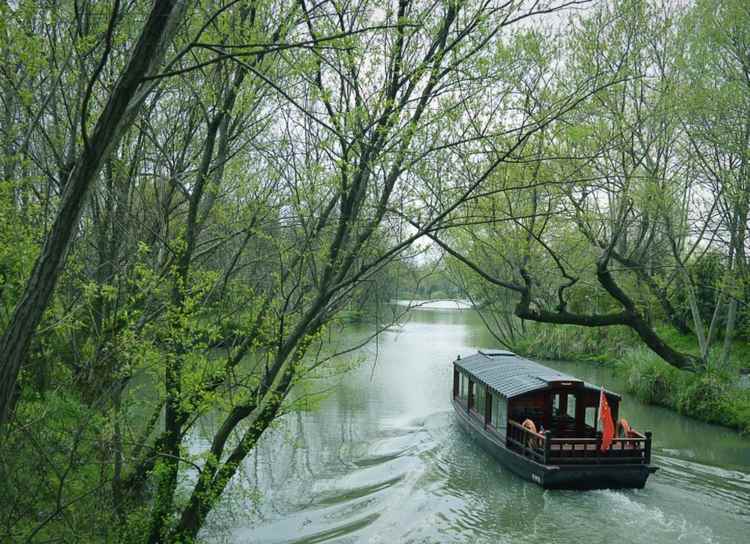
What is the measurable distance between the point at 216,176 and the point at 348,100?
6.53 feet

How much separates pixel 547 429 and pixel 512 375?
1.43 metres

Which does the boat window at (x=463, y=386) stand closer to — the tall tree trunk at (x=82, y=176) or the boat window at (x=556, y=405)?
the boat window at (x=556, y=405)

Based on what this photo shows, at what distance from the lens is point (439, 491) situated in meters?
11.1

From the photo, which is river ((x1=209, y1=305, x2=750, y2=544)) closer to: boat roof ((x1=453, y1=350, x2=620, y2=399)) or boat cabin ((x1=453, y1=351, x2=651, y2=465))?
boat cabin ((x1=453, y1=351, x2=651, y2=465))

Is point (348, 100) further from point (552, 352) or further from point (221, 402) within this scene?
point (552, 352)

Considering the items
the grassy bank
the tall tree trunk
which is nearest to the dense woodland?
the tall tree trunk

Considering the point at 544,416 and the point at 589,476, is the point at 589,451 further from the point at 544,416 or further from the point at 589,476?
the point at 544,416

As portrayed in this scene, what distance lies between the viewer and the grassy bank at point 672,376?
51.0 feet

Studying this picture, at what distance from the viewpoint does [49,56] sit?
236 inches

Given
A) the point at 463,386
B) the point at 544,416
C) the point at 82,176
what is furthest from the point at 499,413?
the point at 82,176

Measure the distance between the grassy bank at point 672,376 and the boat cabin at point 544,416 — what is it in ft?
12.3

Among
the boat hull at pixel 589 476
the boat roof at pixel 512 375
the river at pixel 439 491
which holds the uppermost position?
the boat roof at pixel 512 375

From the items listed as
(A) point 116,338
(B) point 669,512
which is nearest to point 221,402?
(A) point 116,338

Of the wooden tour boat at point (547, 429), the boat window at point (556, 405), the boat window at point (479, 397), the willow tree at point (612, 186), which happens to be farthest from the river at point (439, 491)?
the willow tree at point (612, 186)
